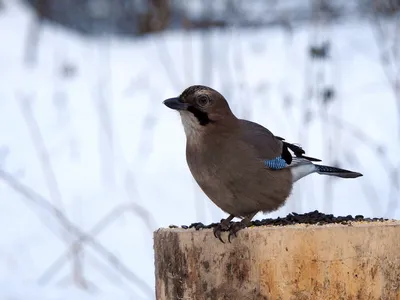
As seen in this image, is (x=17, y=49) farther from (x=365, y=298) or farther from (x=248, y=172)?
(x=365, y=298)

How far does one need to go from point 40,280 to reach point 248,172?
2315mm

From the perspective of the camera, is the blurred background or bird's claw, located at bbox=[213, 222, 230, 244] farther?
the blurred background

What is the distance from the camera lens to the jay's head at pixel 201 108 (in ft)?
13.2

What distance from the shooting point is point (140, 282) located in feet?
18.2

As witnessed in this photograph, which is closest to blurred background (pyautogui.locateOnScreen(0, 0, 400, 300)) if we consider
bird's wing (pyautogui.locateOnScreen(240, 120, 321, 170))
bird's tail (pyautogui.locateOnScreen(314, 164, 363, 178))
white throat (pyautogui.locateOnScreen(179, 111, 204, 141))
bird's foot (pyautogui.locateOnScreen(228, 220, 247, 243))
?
bird's tail (pyautogui.locateOnScreen(314, 164, 363, 178))

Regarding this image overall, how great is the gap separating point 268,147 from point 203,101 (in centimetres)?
35

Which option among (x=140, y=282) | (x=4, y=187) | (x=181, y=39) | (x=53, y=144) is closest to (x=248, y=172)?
(x=140, y=282)

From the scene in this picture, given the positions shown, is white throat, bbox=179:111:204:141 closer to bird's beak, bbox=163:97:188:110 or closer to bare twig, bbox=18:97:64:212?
bird's beak, bbox=163:97:188:110

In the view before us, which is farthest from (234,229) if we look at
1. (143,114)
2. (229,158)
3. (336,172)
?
(143,114)

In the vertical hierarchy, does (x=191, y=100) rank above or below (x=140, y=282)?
above

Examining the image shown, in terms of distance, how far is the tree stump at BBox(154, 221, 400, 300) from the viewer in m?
3.17

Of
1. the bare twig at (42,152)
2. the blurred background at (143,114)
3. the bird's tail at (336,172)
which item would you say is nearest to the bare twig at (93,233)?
the blurred background at (143,114)

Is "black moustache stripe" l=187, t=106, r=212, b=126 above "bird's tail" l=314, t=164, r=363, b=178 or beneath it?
above

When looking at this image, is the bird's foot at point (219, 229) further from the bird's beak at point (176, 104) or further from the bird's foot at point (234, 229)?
the bird's beak at point (176, 104)
